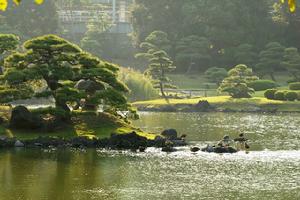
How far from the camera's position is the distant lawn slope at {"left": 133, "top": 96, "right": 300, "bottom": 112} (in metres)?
60.3

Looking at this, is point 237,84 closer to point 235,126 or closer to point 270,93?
point 270,93

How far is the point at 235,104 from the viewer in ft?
202

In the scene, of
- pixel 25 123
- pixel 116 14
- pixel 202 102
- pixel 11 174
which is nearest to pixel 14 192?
pixel 11 174

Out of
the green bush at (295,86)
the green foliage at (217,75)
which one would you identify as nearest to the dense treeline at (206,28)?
the green foliage at (217,75)

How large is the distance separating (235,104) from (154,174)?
1521 inches

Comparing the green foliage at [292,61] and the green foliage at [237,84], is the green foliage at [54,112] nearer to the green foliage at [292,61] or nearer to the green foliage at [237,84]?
the green foliage at [237,84]

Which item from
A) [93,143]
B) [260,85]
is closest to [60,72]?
[93,143]

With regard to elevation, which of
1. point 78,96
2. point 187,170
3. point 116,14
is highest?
point 116,14

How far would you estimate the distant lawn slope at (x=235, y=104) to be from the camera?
60.3 meters

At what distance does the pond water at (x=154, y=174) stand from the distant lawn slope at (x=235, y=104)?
23870 millimetres

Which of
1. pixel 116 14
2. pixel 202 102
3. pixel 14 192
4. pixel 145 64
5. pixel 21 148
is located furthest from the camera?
pixel 116 14

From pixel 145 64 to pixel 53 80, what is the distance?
184ft

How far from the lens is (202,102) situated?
61281mm

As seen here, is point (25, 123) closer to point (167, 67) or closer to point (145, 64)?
point (167, 67)
